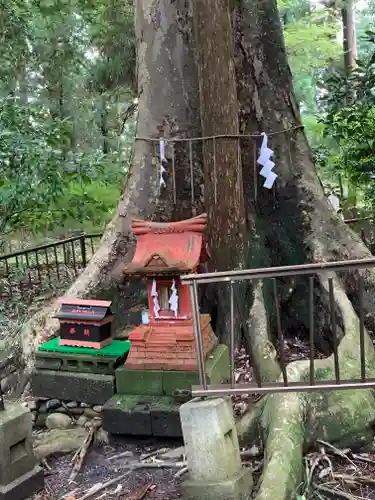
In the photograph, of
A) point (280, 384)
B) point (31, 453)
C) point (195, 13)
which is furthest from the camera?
point (195, 13)

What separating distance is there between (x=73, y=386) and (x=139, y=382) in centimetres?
71

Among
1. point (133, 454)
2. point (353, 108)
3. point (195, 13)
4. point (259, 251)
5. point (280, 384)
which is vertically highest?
point (195, 13)

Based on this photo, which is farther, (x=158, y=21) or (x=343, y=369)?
(x=158, y=21)

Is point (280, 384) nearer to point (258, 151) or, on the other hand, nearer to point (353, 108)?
point (258, 151)

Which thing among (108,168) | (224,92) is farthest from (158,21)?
(108,168)

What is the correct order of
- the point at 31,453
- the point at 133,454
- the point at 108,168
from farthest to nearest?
the point at 108,168
the point at 133,454
the point at 31,453

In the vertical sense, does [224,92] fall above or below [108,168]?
above

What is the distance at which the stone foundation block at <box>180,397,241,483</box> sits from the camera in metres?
3.14

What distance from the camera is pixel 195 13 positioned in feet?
16.8

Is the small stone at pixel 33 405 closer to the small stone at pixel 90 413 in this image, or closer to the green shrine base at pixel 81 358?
the green shrine base at pixel 81 358

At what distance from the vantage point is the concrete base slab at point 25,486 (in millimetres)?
3600

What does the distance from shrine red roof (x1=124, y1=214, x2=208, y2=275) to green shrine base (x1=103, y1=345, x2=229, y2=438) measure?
0.80 m

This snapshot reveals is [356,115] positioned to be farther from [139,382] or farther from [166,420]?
[166,420]

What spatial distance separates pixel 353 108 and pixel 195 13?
2158 millimetres
